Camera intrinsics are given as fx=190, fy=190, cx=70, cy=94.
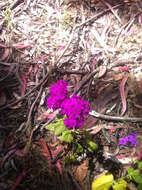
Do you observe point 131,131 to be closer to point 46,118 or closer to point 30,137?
point 46,118

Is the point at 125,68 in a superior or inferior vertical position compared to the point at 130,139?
superior

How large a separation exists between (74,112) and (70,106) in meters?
0.06

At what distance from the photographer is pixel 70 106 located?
1.62 metres

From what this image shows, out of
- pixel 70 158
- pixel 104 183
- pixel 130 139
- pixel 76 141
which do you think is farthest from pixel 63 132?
pixel 130 139

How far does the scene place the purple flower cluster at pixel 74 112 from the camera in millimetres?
1595

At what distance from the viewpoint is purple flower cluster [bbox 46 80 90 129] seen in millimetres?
1601

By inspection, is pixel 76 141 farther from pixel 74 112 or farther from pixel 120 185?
pixel 120 185

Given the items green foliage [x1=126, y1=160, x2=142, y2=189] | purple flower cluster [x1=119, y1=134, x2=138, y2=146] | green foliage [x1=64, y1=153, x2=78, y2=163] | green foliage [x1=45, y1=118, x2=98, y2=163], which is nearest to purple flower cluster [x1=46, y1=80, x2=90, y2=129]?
green foliage [x1=45, y1=118, x2=98, y2=163]

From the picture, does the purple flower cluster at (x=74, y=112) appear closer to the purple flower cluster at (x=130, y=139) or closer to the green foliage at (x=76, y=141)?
the green foliage at (x=76, y=141)

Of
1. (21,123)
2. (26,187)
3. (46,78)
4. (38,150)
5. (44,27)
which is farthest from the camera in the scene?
(44,27)

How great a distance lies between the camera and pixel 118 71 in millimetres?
2270

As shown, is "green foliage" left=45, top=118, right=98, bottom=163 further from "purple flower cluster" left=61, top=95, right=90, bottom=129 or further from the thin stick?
the thin stick

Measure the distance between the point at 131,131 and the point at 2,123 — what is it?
132 cm

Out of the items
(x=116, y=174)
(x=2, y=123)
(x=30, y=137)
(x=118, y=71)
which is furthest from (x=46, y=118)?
(x=118, y=71)
